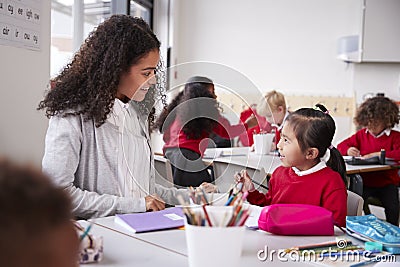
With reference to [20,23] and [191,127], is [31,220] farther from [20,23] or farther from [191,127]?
[20,23]

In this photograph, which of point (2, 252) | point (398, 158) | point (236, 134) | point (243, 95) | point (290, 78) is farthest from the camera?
point (290, 78)

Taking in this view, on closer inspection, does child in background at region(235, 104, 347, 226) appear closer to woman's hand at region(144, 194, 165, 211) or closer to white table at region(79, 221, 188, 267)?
woman's hand at region(144, 194, 165, 211)

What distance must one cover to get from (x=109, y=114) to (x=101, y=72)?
0.14 meters

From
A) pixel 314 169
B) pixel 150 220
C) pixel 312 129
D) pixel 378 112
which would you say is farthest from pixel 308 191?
pixel 378 112

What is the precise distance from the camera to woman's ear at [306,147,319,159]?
1.77 m

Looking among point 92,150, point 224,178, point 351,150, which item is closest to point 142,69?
point 92,150

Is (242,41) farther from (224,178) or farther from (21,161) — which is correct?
(21,161)

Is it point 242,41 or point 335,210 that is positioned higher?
point 242,41

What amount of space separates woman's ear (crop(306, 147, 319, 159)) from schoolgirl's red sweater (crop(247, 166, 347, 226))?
0.07 metres

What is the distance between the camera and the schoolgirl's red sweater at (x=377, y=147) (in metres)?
3.37

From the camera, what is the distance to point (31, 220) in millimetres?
333

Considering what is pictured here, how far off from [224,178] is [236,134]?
0.20 metres

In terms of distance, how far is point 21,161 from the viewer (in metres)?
0.36

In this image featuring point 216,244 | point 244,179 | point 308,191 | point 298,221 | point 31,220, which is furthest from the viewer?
point 308,191
